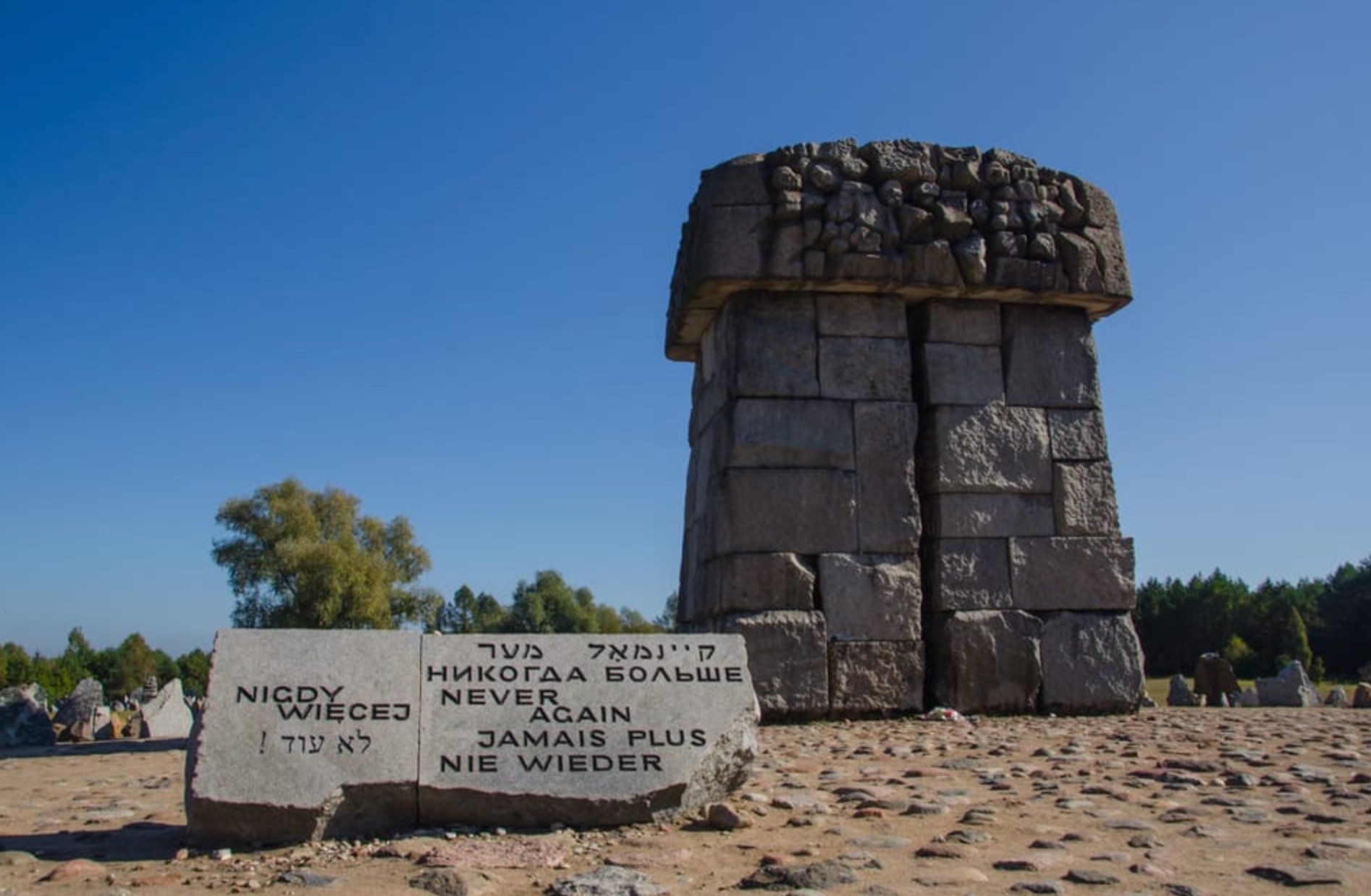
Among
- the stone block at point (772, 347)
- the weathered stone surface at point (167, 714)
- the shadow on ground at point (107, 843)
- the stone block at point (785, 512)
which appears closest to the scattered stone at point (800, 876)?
the shadow on ground at point (107, 843)

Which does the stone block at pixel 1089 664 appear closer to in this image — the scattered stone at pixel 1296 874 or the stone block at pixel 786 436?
the stone block at pixel 786 436

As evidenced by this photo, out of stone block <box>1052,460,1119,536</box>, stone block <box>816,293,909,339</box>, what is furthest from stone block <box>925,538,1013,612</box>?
stone block <box>816,293,909,339</box>

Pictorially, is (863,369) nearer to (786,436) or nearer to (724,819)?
(786,436)

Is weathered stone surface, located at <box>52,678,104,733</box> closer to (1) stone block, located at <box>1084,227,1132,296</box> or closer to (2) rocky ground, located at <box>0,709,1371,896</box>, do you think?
(2) rocky ground, located at <box>0,709,1371,896</box>

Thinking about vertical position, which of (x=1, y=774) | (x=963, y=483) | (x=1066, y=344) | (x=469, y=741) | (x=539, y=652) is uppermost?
(x=1066, y=344)

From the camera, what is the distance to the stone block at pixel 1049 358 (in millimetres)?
9289

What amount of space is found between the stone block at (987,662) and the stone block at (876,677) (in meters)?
0.19

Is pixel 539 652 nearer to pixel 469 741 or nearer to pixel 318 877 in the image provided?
pixel 469 741

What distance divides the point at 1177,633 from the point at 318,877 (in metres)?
36.1

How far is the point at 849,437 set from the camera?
8812mm

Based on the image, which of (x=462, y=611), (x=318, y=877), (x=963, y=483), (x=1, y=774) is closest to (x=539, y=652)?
(x=318, y=877)

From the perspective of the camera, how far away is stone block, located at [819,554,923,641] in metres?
8.48

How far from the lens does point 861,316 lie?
9086mm

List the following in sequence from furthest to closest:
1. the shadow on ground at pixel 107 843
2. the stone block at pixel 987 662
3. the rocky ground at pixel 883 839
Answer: the stone block at pixel 987 662, the shadow on ground at pixel 107 843, the rocky ground at pixel 883 839
